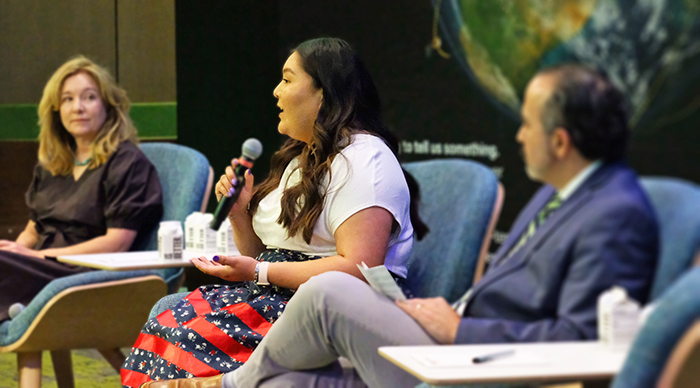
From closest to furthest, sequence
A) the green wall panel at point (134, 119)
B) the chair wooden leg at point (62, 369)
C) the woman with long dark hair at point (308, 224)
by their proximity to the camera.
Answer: the woman with long dark hair at point (308, 224) < the chair wooden leg at point (62, 369) < the green wall panel at point (134, 119)

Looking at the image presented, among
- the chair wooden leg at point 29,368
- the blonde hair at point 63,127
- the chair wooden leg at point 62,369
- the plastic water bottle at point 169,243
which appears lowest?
the chair wooden leg at point 62,369

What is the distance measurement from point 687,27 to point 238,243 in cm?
147

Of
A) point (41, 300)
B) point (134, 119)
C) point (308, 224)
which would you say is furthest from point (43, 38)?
point (308, 224)

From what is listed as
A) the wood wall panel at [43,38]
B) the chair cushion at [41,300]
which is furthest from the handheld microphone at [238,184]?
the wood wall panel at [43,38]

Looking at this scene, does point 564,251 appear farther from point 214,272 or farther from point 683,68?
point 214,272

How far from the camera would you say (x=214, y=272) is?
201 centimetres

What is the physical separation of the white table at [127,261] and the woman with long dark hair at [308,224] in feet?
1.57

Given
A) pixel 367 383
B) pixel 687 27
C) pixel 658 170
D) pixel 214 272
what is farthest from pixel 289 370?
pixel 687 27

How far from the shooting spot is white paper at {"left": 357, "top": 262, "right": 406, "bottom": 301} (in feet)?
4.64

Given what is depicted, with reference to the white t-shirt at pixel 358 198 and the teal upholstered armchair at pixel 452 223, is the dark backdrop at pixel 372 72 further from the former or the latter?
the white t-shirt at pixel 358 198

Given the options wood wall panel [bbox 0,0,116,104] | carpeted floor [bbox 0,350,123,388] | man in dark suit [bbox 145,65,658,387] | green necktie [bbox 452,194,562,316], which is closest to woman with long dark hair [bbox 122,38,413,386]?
man in dark suit [bbox 145,65,658,387]

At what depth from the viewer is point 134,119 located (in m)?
4.84

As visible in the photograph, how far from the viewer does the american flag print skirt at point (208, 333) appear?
1950 mm

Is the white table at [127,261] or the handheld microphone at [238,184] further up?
the handheld microphone at [238,184]
